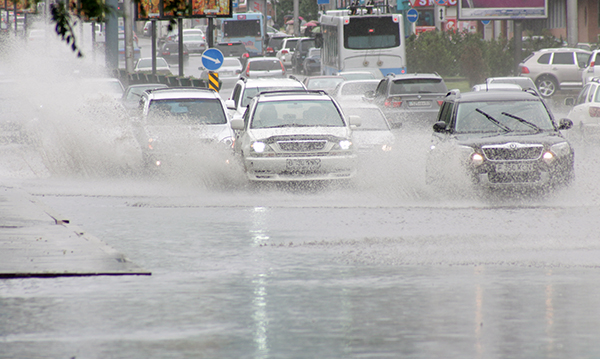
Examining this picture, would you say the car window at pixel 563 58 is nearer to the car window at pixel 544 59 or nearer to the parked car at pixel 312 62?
the car window at pixel 544 59

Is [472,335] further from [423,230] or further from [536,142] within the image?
[536,142]

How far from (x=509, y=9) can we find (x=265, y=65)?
526 inches

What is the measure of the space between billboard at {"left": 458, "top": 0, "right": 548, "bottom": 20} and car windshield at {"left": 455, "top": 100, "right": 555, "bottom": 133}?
28.3 metres

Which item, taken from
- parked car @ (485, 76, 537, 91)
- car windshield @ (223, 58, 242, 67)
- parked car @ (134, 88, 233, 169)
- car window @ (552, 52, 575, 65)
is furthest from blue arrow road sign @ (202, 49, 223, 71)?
car windshield @ (223, 58, 242, 67)

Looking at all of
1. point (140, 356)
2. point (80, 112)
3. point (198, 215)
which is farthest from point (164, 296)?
point (80, 112)

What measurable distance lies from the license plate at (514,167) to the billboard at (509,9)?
2958cm

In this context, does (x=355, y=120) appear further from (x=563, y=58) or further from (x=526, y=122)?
(x=563, y=58)

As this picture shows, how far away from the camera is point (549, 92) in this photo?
38.4 meters

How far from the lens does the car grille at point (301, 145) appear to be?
50.4 feet

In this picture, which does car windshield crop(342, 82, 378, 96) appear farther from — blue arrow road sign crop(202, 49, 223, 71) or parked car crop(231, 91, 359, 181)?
parked car crop(231, 91, 359, 181)

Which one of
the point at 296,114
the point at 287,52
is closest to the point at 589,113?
the point at 296,114

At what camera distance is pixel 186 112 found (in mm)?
18516

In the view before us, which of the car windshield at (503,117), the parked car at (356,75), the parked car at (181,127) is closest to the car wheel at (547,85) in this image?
the parked car at (356,75)

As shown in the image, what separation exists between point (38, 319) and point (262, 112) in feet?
32.0
